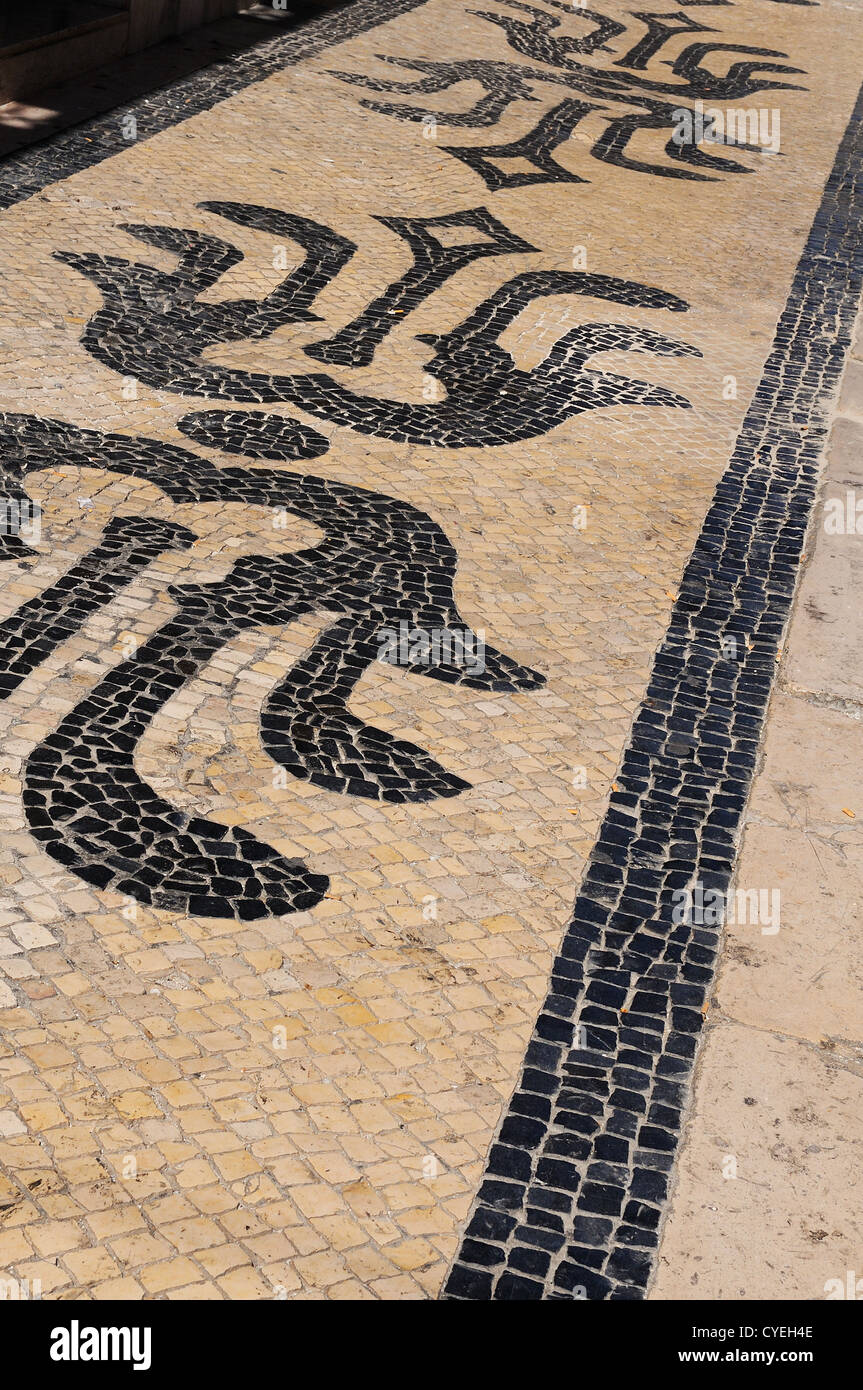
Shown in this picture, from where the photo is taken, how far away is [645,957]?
151 inches

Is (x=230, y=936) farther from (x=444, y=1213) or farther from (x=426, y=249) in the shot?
(x=426, y=249)

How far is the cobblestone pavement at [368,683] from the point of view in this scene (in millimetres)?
3148

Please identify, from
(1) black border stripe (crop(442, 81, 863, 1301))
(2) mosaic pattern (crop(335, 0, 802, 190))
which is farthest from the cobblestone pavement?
(2) mosaic pattern (crop(335, 0, 802, 190))

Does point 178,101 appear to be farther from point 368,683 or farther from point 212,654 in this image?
point 368,683

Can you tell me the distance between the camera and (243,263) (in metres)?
7.45

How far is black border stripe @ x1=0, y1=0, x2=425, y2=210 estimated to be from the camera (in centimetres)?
804

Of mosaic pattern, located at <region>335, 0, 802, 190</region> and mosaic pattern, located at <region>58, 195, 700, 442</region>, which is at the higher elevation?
mosaic pattern, located at <region>335, 0, 802, 190</region>

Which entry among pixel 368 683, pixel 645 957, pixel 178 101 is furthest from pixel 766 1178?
pixel 178 101

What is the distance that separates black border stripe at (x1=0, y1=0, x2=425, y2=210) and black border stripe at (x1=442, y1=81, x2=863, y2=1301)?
4154 millimetres

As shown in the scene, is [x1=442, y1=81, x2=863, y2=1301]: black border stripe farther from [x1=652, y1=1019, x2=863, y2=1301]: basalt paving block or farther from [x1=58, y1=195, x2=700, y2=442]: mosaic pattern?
[x1=58, y1=195, x2=700, y2=442]: mosaic pattern

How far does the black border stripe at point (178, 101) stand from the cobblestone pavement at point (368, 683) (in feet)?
0.21

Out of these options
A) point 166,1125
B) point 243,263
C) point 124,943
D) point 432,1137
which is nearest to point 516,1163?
point 432,1137

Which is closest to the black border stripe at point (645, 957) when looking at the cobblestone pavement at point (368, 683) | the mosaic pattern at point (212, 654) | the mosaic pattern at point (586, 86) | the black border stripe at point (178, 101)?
the cobblestone pavement at point (368, 683)

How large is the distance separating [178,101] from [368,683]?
626 cm
